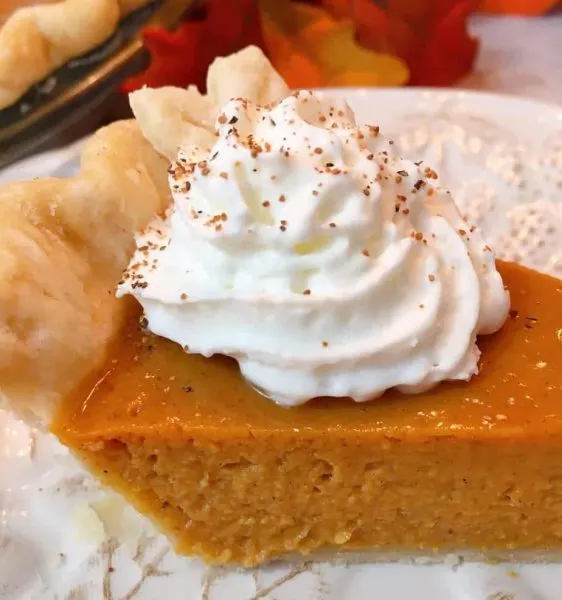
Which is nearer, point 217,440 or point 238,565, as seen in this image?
point 217,440

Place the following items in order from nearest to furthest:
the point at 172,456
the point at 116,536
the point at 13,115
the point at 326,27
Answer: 1. the point at 172,456
2. the point at 116,536
3. the point at 13,115
4. the point at 326,27

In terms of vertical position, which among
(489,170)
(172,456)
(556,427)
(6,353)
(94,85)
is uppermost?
(6,353)

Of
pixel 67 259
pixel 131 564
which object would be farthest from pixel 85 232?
pixel 131 564

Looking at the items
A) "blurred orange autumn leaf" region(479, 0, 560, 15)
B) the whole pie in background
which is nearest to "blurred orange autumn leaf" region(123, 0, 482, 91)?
"blurred orange autumn leaf" region(479, 0, 560, 15)

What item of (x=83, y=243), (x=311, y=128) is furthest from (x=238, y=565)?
(x=311, y=128)

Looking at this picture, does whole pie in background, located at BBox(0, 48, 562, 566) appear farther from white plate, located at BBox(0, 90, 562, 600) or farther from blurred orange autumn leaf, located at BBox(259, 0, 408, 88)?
blurred orange autumn leaf, located at BBox(259, 0, 408, 88)

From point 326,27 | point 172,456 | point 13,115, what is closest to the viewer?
point 172,456

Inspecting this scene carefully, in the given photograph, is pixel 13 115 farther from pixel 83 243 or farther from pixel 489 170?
pixel 489 170

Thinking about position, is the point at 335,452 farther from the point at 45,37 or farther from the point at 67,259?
the point at 45,37
